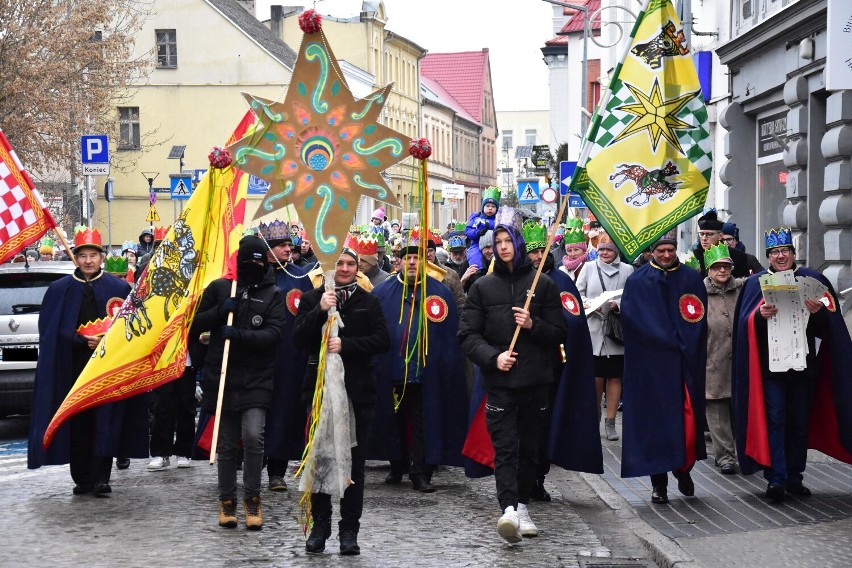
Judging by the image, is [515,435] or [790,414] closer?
[515,435]

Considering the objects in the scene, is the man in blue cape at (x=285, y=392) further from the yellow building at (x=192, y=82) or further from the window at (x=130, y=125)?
the window at (x=130, y=125)

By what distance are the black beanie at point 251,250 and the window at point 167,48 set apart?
165 ft

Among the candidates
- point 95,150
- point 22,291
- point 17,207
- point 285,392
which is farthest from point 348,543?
point 95,150

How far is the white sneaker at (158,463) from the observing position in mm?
12758

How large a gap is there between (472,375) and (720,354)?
209 cm

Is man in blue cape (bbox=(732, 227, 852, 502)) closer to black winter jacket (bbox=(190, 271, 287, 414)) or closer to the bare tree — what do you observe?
black winter jacket (bbox=(190, 271, 287, 414))

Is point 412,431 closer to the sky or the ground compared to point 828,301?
closer to the ground

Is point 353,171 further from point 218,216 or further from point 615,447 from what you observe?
point 615,447

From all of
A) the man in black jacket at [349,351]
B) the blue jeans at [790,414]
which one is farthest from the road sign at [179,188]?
the man in black jacket at [349,351]

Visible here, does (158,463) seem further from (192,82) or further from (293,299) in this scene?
(192,82)

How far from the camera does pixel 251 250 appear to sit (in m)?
9.74

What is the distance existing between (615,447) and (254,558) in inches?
224

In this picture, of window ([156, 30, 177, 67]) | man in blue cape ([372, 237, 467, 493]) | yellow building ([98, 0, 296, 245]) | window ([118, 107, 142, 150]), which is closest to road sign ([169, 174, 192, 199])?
man in blue cape ([372, 237, 467, 493])

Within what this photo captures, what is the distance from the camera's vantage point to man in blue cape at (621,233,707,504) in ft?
34.4
